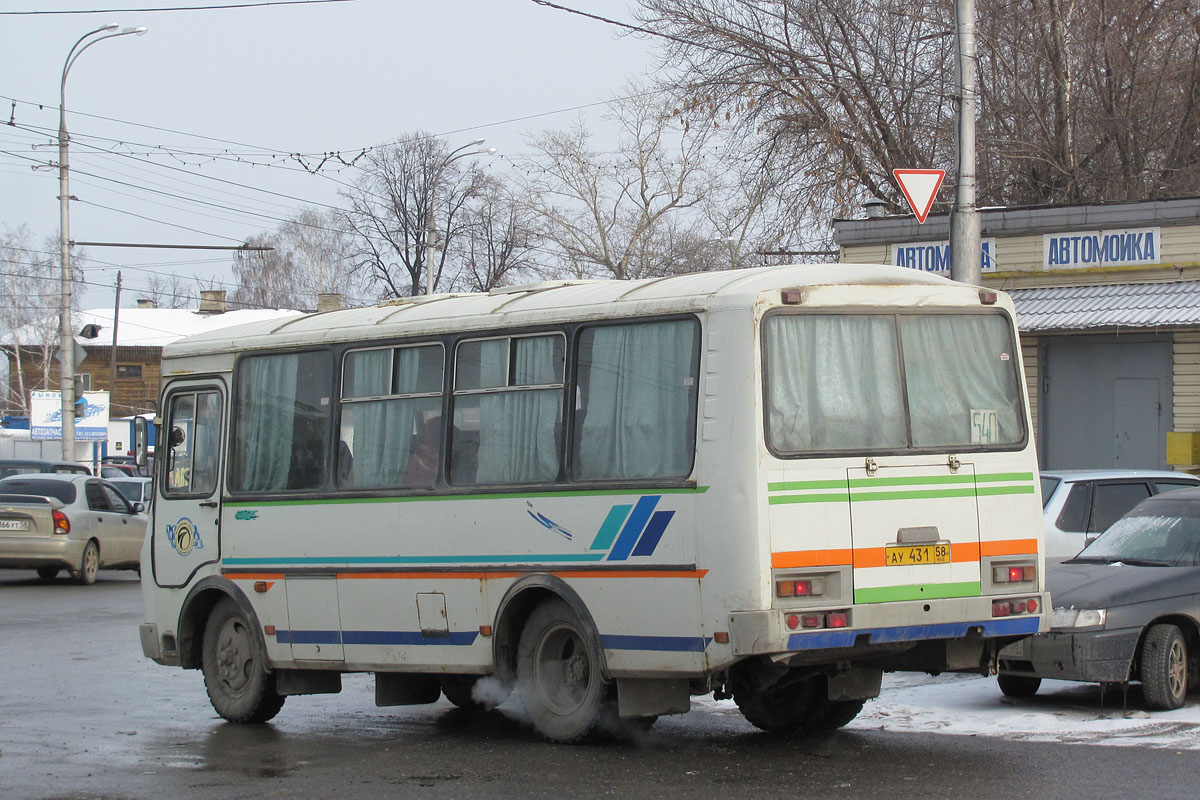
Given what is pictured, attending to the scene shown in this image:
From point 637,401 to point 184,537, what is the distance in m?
4.41

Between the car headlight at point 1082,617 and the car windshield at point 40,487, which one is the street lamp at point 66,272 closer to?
the car windshield at point 40,487

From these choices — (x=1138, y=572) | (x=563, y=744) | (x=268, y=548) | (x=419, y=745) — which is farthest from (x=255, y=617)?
(x=1138, y=572)

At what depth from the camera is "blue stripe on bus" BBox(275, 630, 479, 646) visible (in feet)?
31.1

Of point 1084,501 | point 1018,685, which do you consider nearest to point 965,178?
point 1084,501

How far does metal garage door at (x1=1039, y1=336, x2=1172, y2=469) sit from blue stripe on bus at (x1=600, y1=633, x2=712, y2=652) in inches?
534

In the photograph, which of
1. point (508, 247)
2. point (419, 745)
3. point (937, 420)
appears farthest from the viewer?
point (508, 247)

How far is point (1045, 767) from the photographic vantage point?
26.2 ft

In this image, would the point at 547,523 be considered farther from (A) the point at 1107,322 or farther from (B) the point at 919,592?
(A) the point at 1107,322

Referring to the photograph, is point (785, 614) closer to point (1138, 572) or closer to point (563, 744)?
point (563, 744)

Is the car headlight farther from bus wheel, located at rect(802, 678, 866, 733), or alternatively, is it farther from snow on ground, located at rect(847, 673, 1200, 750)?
bus wheel, located at rect(802, 678, 866, 733)

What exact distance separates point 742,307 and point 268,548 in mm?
4240

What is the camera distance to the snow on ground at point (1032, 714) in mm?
9070

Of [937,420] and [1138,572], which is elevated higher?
[937,420]

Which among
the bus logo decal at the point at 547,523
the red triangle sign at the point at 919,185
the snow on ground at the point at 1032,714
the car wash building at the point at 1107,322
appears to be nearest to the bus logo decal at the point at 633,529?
the bus logo decal at the point at 547,523
